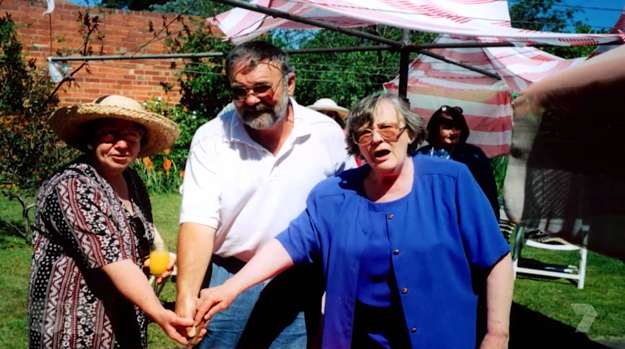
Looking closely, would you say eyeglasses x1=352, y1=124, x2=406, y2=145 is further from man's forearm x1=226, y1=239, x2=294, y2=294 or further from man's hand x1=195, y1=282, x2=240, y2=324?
man's hand x1=195, y1=282, x2=240, y2=324

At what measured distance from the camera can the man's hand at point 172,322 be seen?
2.21m

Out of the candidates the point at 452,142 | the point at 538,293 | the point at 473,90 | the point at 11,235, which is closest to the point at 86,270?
the point at 452,142

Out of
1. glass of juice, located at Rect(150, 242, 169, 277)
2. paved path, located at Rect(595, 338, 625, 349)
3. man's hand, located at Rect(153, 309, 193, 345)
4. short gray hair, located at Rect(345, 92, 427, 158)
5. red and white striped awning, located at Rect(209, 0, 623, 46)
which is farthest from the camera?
paved path, located at Rect(595, 338, 625, 349)

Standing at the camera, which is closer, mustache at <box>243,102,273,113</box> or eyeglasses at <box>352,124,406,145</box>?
eyeglasses at <box>352,124,406,145</box>

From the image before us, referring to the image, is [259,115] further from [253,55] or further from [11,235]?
[11,235]

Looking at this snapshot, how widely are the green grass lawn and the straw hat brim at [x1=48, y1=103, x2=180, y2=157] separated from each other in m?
2.26

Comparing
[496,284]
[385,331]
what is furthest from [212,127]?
[496,284]

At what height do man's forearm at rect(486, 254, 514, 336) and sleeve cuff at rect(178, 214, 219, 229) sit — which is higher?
sleeve cuff at rect(178, 214, 219, 229)

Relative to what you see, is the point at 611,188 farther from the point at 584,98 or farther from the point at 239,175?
the point at 239,175

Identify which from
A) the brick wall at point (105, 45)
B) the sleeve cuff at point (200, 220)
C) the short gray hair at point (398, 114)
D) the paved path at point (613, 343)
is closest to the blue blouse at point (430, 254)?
the short gray hair at point (398, 114)

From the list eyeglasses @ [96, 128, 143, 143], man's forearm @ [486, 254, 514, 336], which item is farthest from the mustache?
man's forearm @ [486, 254, 514, 336]

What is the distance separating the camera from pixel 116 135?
2477mm

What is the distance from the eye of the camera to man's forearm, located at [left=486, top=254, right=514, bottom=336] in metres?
2.12

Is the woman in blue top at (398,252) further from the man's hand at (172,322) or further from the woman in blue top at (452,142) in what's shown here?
the woman in blue top at (452,142)
